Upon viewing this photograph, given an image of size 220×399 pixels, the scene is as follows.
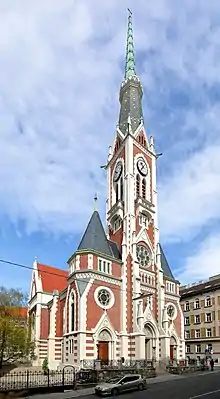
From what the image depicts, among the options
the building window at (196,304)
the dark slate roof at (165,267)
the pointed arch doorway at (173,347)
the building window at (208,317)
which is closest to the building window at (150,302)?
the pointed arch doorway at (173,347)

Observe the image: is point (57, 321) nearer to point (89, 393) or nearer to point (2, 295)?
point (2, 295)

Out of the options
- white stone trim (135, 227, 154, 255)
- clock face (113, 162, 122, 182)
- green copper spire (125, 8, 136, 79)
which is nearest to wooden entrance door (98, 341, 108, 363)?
white stone trim (135, 227, 154, 255)

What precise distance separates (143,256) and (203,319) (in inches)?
Answer: 798

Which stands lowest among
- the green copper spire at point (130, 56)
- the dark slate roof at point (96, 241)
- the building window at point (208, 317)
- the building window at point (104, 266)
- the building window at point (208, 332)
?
the building window at point (208, 332)

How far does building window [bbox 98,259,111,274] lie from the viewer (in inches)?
1708

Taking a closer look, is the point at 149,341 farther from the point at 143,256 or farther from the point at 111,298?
the point at 143,256

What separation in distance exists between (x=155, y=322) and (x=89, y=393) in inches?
838

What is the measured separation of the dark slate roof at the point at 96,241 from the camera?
44781 millimetres

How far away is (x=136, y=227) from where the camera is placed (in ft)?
164

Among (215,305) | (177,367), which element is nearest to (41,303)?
(177,367)

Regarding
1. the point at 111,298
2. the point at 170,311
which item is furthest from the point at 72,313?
the point at 170,311

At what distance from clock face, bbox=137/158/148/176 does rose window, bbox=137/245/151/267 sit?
36.1 feet

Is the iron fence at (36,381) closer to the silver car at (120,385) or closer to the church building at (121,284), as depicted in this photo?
the silver car at (120,385)

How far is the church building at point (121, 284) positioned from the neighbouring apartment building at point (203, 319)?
10.1 m
